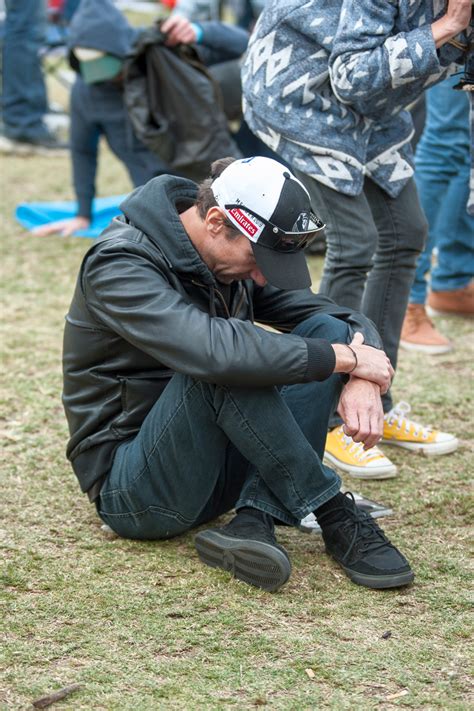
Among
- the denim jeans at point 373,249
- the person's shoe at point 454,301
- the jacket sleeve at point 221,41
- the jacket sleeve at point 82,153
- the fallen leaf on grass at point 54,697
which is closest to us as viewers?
the fallen leaf on grass at point 54,697

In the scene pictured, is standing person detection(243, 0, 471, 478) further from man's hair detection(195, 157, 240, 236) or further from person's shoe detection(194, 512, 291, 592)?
person's shoe detection(194, 512, 291, 592)

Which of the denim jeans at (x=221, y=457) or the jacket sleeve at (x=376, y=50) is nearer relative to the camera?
the denim jeans at (x=221, y=457)

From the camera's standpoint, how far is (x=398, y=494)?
3.40 meters

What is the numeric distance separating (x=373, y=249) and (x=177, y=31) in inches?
104

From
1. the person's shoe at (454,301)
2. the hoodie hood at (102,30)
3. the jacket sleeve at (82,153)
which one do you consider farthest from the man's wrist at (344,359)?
the jacket sleeve at (82,153)

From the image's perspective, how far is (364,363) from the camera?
2.77 meters

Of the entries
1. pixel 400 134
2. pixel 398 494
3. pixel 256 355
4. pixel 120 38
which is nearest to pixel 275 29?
pixel 400 134

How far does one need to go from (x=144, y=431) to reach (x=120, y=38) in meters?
3.60

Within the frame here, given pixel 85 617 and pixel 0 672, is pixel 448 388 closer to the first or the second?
pixel 85 617

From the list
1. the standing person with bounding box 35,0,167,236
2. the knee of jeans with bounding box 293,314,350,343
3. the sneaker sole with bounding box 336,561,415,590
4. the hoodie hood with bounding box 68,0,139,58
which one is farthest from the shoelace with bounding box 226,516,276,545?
the hoodie hood with bounding box 68,0,139,58

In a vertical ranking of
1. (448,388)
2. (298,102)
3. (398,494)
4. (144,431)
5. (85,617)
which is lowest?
(448,388)

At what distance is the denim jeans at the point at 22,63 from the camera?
27.9 feet

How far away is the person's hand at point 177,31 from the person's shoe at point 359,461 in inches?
110

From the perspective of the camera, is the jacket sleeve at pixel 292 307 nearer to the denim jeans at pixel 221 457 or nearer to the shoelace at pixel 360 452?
the denim jeans at pixel 221 457
